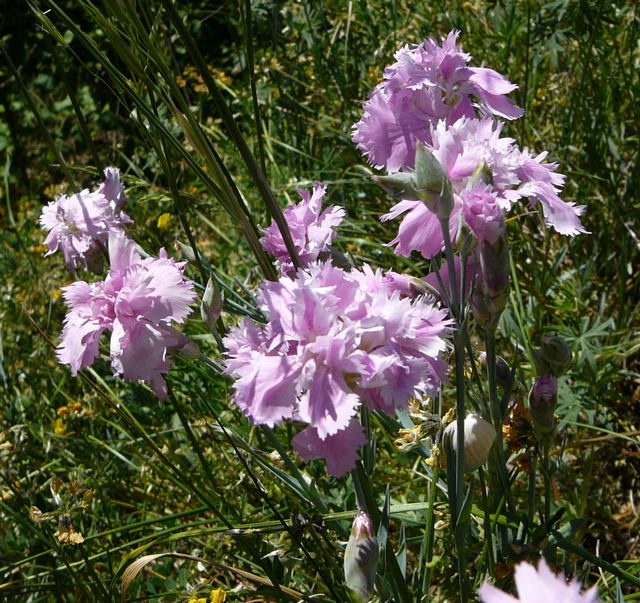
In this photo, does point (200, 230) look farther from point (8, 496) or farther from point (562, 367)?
point (562, 367)

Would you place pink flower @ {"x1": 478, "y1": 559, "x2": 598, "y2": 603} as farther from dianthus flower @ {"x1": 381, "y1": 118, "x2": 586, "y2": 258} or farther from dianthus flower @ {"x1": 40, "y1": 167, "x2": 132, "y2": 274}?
dianthus flower @ {"x1": 40, "y1": 167, "x2": 132, "y2": 274}

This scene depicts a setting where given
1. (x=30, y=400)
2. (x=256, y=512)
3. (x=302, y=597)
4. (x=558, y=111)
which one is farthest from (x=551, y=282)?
(x=30, y=400)

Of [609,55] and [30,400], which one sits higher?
[609,55]

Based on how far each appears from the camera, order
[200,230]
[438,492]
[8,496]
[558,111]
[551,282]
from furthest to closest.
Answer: [200,230] < [558,111] < [551,282] < [8,496] < [438,492]

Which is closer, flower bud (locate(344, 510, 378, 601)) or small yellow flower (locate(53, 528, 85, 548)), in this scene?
flower bud (locate(344, 510, 378, 601))

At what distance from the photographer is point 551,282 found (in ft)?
4.81

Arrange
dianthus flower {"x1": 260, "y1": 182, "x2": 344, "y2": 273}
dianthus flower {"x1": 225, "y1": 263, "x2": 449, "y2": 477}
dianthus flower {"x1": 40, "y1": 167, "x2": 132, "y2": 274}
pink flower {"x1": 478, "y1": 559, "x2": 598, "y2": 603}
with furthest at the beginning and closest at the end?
dianthus flower {"x1": 40, "y1": 167, "x2": 132, "y2": 274} → dianthus flower {"x1": 260, "y1": 182, "x2": 344, "y2": 273} → dianthus flower {"x1": 225, "y1": 263, "x2": 449, "y2": 477} → pink flower {"x1": 478, "y1": 559, "x2": 598, "y2": 603}

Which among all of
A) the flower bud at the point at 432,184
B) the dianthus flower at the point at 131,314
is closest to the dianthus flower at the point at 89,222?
the dianthus flower at the point at 131,314

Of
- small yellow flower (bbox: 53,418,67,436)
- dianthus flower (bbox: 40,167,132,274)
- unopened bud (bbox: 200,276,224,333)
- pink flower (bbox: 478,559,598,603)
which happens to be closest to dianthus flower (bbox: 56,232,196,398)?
unopened bud (bbox: 200,276,224,333)

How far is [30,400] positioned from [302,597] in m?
1.10

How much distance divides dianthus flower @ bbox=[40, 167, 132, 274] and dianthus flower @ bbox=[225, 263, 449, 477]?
36 cm

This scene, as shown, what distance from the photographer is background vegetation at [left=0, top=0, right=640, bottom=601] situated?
2.88ft

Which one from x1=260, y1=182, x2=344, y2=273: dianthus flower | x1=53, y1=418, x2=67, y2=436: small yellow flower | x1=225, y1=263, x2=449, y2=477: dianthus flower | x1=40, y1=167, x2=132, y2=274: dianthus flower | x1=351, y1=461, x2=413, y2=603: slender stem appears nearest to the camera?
x1=225, y1=263, x2=449, y2=477: dianthus flower

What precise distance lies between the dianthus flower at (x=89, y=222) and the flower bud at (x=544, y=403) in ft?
1.63
